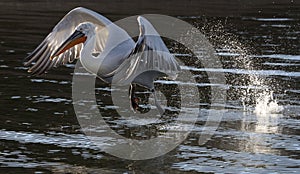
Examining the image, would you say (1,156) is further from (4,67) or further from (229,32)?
(229,32)

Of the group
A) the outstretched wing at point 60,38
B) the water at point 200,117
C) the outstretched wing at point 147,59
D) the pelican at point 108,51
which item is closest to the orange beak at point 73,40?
the pelican at point 108,51

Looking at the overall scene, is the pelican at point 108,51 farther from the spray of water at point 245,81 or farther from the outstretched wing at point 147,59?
the spray of water at point 245,81

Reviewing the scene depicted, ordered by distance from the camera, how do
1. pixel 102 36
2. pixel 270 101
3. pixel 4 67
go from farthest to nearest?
pixel 4 67 < pixel 270 101 < pixel 102 36

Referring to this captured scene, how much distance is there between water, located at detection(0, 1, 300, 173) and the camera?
8594mm

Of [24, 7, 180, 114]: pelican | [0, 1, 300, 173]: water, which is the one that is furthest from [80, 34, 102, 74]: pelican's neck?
[0, 1, 300, 173]: water

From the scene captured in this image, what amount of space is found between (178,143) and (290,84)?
448cm

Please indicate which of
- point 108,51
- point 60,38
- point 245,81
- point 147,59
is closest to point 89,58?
point 108,51

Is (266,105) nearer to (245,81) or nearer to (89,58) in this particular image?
(245,81)

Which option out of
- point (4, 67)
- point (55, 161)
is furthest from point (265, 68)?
point (55, 161)

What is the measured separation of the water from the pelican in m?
0.73

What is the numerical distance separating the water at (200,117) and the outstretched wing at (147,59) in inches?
29.7

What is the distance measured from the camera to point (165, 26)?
22188mm

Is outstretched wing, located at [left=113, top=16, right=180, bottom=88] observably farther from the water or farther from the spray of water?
the spray of water

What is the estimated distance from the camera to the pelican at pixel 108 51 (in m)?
9.31
